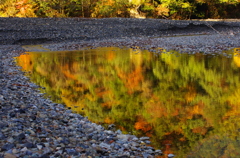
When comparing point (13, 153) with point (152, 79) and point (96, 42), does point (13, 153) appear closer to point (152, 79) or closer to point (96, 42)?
point (152, 79)

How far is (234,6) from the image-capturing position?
147 ft

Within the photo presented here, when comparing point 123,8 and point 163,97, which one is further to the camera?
point 123,8

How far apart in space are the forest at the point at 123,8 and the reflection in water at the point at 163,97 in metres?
24.7

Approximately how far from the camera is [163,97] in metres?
7.26

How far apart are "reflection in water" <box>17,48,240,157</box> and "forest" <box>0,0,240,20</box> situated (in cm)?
2467

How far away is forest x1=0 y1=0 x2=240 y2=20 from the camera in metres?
34.9

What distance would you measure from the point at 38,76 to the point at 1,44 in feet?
41.0

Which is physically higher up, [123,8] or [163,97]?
[123,8]

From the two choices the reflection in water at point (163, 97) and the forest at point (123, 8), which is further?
the forest at point (123, 8)

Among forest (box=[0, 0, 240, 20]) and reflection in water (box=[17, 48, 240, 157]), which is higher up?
forest (box=[0, 0, 240, 20])

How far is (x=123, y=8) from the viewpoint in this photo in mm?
37500

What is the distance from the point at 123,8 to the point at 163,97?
105 feet

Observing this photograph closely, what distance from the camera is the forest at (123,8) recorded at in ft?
114

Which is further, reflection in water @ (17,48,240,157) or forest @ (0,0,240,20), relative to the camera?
forest @ (0,0,240,20)
